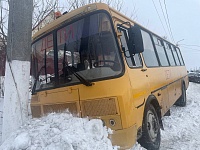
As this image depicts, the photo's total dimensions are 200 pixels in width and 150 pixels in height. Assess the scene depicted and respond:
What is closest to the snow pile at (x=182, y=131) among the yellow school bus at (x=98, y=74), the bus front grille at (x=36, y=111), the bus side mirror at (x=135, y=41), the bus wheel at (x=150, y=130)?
the bus wheel at (x=150, y=130)

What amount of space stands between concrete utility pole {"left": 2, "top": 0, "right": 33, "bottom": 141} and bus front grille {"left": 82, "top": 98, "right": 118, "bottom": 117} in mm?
1205

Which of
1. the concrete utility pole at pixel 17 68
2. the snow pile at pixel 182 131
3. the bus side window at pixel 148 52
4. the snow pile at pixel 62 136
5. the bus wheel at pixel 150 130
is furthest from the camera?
the bus side window at pixel 148 52

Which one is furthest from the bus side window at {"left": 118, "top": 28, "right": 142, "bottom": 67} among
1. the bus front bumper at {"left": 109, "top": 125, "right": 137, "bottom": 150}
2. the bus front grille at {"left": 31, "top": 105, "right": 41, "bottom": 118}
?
the bus front grille at {"left": 31, "top": 105, "right": 41, "bottom": 118}

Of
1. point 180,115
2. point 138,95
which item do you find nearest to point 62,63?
point 138,95

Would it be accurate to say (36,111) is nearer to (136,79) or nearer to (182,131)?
(136,79)

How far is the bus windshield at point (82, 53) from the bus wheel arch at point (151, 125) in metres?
1.28

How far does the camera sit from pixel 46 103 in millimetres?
4129

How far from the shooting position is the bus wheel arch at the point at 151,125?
4148 mm

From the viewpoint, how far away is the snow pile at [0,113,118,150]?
294 cm

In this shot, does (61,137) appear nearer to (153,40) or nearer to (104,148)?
(104,148)

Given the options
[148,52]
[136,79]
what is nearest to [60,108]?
[136,79]

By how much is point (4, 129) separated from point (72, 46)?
1.87 meters

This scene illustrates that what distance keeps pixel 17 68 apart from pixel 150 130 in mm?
2776

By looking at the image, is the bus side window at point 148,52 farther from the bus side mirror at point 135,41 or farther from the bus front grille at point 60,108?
the bus front grille at point 60,108
